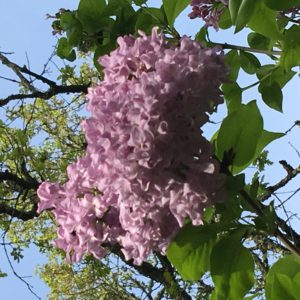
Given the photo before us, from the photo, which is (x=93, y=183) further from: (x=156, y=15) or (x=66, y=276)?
(x=66, y=276)

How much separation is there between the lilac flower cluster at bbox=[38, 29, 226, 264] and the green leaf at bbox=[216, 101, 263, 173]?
0.26 ft

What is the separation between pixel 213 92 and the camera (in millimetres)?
926

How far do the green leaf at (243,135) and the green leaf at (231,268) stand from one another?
0.14 metres

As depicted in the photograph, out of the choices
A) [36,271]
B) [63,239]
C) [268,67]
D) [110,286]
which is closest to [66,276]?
[36,271]

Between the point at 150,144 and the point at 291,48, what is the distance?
64 cm

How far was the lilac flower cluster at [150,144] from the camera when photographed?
0.87 m

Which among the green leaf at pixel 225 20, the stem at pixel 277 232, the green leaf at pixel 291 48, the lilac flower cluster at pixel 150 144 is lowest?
the stem at pixel 277 232

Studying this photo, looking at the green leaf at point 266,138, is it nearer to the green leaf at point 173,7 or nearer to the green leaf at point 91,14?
the green leaf at point 173,7

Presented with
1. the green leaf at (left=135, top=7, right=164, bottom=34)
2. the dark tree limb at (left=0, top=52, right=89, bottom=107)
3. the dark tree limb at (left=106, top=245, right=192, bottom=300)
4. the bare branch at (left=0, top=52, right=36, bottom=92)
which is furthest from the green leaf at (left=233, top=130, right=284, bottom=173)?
the dark tree limb at (left=106, top=245, right=192, bottom=300)

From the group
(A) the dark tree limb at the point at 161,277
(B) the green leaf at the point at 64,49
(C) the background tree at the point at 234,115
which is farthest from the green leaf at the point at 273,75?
(A) the dark tree limb at the point at 161,277

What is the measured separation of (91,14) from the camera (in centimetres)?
147

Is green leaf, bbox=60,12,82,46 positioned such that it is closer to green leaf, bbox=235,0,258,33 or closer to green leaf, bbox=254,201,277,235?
green leaf, bbox=235,0,258,33

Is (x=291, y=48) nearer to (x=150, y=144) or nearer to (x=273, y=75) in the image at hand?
(x=273, y=75)

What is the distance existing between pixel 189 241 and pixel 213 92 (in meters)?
0.26
